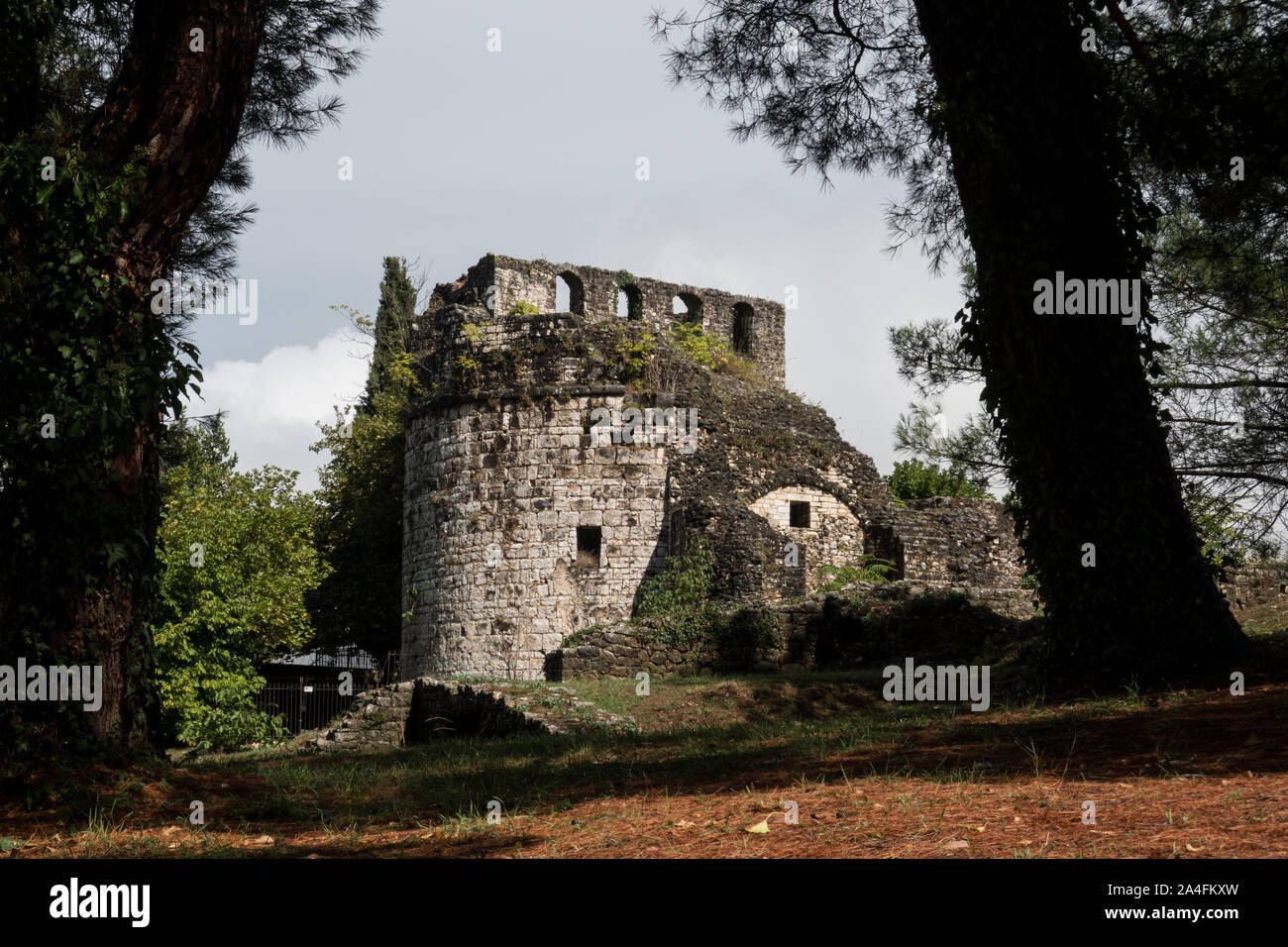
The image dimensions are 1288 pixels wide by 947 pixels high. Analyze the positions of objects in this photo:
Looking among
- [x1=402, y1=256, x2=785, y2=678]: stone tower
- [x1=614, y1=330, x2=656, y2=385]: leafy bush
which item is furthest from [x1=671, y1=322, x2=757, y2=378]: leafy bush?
[x1=402, y1=256, x2=785, y2=678]: stone tower

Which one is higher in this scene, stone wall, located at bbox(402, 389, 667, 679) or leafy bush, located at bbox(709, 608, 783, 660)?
stone wall, located at bbox(402, 389, 667, 679)

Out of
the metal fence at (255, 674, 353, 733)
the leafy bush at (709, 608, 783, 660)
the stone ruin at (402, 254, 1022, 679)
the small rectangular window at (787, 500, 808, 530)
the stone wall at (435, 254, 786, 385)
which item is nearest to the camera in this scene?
the leafy bush at (709, 608, 783, 660)

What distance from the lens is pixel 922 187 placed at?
13.0 m

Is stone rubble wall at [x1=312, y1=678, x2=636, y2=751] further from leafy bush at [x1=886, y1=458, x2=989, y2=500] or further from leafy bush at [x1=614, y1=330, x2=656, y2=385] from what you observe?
leafy bush at [x1=886, y1=458, x2=989, y2=500]

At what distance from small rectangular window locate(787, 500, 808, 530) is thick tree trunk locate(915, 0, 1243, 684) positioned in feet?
35.7

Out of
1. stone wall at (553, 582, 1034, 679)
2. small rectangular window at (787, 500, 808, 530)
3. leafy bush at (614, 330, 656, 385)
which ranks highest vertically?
leafy bush at (614, 330, 656, 385)

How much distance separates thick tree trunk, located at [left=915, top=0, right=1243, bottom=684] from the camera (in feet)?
26.8

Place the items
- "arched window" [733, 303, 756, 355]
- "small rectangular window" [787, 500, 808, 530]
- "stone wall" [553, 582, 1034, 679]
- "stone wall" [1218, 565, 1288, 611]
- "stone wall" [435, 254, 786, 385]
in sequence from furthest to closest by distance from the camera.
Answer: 1. "arched window" [733, 303, 756, 355]
2. "stone wall" [435, 254, 786, 385]
3. "small rectangular window" [787, 500, 808, 530]
4. "stone wall" [1218, 565, 1288, 611]
5. "stone wall" [553, 582, 1034, 679]

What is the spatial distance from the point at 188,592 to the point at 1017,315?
16.6m

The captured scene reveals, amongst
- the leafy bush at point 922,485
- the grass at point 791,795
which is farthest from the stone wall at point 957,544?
the grass at point 791,795

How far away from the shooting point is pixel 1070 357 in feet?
27.7

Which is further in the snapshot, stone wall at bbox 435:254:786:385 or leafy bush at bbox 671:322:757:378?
stone wall at bbox 435:254:786:385
